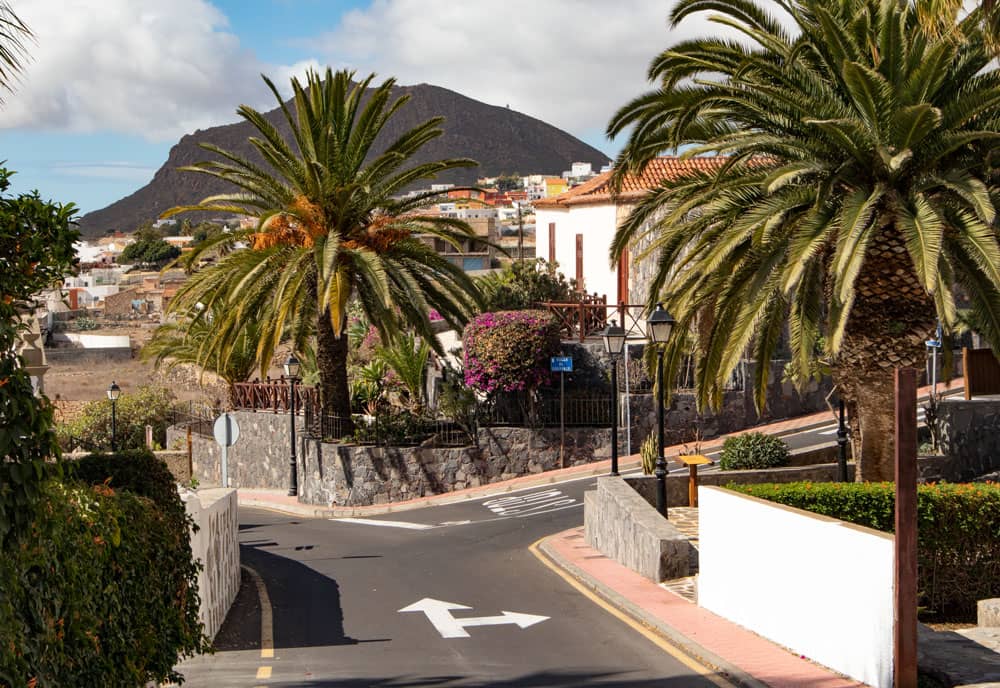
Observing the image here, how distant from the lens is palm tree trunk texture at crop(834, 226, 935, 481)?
15430 millimetres

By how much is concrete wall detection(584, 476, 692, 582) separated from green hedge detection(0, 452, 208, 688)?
792 cm

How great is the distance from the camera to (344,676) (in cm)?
1123

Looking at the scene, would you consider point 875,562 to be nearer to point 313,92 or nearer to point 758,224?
point 758,224

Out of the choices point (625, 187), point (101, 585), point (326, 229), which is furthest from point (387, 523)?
point (101, 585)

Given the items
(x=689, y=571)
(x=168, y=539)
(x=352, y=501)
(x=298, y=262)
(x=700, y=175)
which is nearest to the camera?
(x=168, y=539)

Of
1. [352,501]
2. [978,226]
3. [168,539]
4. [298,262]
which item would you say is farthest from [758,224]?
[352,501]

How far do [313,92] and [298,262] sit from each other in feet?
13.2

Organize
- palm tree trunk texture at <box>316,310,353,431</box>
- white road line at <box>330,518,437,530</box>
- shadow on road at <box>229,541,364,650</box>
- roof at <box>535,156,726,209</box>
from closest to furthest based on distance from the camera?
shadow on road at <box>229,541,364,650</box>, white road line at <box>330,518,437,530</box>, palm tree trunk texture at <box>316,310,353,431</box>, roof at <box>535,156,726,209</box>

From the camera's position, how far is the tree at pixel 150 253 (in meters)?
139

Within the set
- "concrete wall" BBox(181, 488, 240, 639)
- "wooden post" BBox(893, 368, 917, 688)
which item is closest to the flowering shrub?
"concrete wall" BBox(181, 488, 240, 639)

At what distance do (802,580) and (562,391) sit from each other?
19.0 m

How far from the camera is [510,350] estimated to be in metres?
30.4

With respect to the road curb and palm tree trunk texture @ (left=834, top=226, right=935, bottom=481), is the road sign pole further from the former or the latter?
palm tree trunk texture @ (left=834, top=226, right=935, bottom=481)

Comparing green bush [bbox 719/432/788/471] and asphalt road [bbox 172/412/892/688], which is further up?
green bush [bbox 719/432/788/471]
